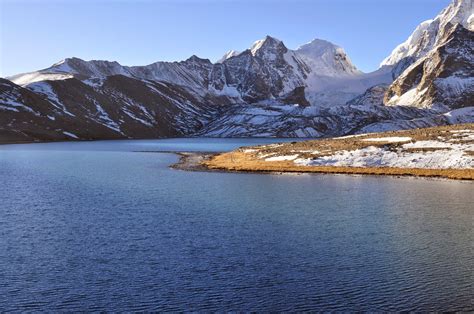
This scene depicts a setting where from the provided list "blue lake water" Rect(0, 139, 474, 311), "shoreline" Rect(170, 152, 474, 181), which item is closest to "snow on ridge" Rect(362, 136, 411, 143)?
"shoreline" Rect(170, 152, 474, 181)

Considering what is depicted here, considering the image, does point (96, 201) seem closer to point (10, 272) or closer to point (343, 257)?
point (10, 272)

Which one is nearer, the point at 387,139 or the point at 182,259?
the point at 182,259

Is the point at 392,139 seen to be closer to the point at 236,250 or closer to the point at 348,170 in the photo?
the point at 348,170

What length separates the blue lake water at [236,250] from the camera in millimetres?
23953

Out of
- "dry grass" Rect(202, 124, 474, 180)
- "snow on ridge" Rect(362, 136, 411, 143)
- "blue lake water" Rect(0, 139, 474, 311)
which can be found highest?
"snow on ridge" Rect(362, 136, 411, 143)

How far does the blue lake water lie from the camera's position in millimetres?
23953

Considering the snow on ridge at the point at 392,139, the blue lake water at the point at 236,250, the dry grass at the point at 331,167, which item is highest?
the snow on ridge at the point at 392,139

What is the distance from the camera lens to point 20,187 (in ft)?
215

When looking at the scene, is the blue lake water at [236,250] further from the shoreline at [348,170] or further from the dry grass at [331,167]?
the dry grass at [331,167]

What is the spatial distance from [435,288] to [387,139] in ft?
298

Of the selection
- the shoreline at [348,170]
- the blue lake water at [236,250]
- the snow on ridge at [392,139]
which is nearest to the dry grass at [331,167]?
the shoreline at [348,170]

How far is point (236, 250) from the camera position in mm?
32344

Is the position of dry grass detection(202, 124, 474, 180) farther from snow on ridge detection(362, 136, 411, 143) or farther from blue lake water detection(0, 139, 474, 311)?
blue lake water detection(0, 139, 474, 311)

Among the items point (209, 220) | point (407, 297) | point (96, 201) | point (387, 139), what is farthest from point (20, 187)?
point (387, 139)
